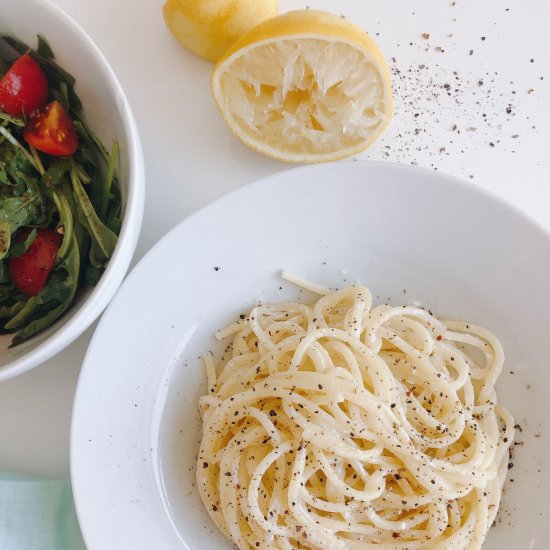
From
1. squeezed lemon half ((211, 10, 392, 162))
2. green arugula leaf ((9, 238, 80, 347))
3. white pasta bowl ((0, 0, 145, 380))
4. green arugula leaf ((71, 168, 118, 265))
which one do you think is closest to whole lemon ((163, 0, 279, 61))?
squeezed lemon half ((211, 10, 392, 162))

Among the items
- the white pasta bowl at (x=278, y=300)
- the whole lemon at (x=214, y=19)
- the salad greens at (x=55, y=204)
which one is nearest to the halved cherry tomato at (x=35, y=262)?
the salad greens at (x=55, y=204)

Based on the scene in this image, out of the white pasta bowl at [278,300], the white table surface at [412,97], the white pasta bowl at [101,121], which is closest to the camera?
the white pasta bowl at [101,121]

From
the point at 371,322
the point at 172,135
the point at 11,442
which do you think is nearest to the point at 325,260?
the point at 371,322

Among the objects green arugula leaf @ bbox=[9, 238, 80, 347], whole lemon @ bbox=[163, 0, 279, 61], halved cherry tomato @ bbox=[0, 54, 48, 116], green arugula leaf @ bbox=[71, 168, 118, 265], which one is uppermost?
whole lemon @ bbox=[163, 0, 279, 61]

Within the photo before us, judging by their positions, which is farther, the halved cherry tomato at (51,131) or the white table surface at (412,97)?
the white table surface at (412,97)

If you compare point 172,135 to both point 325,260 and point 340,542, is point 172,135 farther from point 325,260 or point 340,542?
point 340,542

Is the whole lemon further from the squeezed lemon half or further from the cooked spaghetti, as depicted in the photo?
the cooked spaghetti

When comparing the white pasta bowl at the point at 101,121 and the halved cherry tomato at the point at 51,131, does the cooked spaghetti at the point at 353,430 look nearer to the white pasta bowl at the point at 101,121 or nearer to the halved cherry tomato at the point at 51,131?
the white pasta bowl at the point at 101,121

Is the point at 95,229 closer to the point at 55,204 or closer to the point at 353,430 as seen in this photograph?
the point at 55,204
